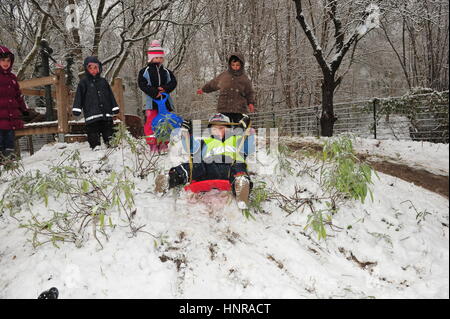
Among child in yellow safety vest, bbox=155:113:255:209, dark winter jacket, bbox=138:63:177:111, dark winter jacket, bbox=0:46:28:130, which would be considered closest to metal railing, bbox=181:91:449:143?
child in yellow safety vest, bbox=155:113:255:209

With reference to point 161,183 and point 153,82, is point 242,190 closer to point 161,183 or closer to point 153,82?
point 161,183

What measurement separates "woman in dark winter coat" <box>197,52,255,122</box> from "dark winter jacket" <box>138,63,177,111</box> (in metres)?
0.56

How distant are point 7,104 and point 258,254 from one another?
452 cm

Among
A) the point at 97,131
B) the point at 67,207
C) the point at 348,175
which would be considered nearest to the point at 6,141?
the point at 97,131

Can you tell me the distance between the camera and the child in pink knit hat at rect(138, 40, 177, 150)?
4.29 metres

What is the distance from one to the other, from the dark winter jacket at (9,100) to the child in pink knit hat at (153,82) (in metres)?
2.08

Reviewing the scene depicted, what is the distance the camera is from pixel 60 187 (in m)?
→ 2.97

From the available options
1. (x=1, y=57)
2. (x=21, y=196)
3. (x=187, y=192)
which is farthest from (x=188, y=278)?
(x=1, y=57)

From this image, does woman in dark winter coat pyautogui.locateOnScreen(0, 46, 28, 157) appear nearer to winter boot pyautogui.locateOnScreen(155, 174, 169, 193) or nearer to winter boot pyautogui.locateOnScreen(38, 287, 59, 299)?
winter boot pyautogui.locateOnScreen(155, 174, 169, 193)

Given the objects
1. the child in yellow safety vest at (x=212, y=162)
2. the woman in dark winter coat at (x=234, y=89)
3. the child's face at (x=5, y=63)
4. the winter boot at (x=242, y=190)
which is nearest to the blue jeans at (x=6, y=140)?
the child's face at (x=5, y=63)

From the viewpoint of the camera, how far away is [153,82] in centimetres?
440

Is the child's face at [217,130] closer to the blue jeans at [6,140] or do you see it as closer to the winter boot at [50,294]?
the winter boot at [50,294]
